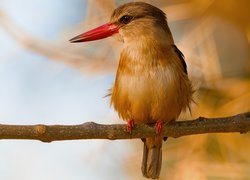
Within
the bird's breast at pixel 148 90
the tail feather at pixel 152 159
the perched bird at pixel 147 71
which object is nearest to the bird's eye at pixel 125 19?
the perched bird at pixel 147 71

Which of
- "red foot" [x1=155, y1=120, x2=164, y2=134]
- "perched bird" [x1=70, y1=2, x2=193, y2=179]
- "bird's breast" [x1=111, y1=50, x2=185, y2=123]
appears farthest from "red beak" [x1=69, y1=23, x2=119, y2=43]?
"red foot" [x1=155, y1=120, x2=164, y2=134]

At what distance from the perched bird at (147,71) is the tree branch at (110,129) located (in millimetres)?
170

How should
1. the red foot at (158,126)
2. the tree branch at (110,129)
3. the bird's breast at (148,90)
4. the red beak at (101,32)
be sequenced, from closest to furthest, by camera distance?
the tree branch at (110,129) → the red foot at (158,126) → the bird's breast at (148,90) → the red beak at (101,32)

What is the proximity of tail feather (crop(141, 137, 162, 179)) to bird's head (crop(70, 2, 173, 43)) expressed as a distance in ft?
1.51

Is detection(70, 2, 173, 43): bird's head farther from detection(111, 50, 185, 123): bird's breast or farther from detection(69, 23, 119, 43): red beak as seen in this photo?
detection(111, 50, 185, 123): bird's breast

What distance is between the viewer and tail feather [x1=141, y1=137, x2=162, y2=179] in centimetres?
285

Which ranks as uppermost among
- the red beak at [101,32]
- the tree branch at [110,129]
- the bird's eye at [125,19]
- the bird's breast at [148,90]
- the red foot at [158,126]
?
the bird's eye at [125,19]

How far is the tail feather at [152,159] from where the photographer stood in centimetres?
285

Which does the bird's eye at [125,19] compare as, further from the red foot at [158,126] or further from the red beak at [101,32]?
the red foot at [158,126]

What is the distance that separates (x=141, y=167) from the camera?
2.89m

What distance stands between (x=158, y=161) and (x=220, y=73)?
48 centimetres

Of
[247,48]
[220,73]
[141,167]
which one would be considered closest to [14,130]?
[141,167]

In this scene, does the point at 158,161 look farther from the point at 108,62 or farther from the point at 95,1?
the point at 95,1

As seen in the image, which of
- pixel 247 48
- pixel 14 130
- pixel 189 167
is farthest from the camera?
pixel 247 48
